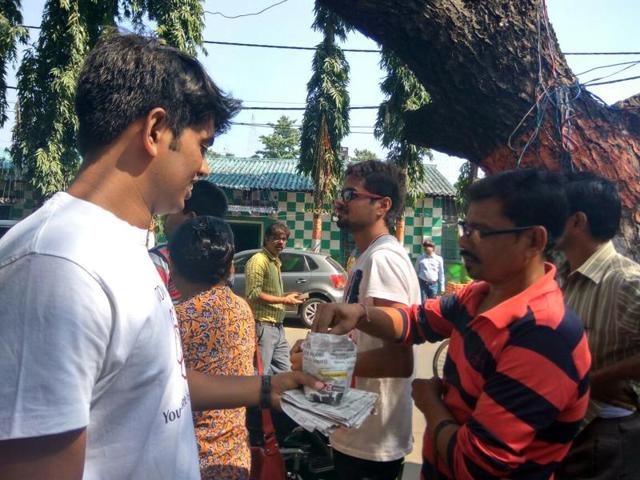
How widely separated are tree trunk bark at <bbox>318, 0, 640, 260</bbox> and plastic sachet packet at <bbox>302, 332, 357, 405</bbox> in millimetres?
1792

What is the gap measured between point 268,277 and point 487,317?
3463 millimetres

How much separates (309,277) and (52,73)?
6122 millimetres

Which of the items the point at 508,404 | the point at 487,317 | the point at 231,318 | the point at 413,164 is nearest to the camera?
the point at 508,404

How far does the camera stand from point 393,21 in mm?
2822

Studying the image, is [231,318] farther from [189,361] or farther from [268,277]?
[268,277]

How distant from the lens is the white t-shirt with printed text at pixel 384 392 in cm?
209

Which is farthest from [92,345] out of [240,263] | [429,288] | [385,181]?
[429,288]

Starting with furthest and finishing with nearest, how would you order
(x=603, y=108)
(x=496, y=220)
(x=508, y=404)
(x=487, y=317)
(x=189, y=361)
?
(x=603, y=108), (x=189, y=361), (x=496, y=220), (x=487, y=317), (x=508, y=404)

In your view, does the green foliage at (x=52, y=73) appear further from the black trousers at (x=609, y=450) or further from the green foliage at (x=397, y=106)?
the black trousers at (x=609, y=450)

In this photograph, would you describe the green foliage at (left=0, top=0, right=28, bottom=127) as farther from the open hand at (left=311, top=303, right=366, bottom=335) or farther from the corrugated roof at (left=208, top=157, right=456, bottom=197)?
A: the open hand at (left=311, top=303, right=366, bottom=335)

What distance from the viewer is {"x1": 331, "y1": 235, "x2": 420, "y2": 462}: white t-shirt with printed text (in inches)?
82.1

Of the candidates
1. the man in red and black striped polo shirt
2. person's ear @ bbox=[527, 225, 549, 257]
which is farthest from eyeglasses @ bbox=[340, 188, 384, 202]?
person's ear @ bbox=[527, 225, 549, 257]

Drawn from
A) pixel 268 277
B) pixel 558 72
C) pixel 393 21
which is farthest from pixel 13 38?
pixel 558 72

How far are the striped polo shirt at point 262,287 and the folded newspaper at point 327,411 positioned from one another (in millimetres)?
3098
